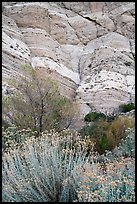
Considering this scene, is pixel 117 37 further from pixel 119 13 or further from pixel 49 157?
pixel 49 157

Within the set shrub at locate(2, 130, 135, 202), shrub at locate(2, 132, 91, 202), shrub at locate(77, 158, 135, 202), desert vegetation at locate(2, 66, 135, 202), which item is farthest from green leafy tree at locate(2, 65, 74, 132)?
shrub at locate(77, 158, 135, 202)

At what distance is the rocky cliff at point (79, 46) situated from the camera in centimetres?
2134

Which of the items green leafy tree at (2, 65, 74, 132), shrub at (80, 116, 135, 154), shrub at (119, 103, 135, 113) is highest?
shrub at (119, 103, 135, 113)

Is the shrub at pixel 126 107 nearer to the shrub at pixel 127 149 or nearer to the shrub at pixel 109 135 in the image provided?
the shrub at pixel 109 135

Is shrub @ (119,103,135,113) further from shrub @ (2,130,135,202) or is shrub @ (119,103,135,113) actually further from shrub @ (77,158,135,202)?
shrub @ (77,158,135,202)

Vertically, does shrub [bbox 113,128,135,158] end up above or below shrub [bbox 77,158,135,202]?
above

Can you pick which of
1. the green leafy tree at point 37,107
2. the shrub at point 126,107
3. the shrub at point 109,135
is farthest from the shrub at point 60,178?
the shrub at point 126,107

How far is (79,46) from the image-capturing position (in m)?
28.2

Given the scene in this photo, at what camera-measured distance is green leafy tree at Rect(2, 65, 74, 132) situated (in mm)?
12711

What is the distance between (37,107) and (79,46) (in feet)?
50.5

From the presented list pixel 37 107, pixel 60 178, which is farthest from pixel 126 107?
pixel 60 178

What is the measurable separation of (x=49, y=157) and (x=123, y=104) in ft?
49.1

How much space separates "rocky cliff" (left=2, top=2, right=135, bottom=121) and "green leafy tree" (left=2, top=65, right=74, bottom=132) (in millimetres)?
4724

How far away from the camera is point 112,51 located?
25047mm
